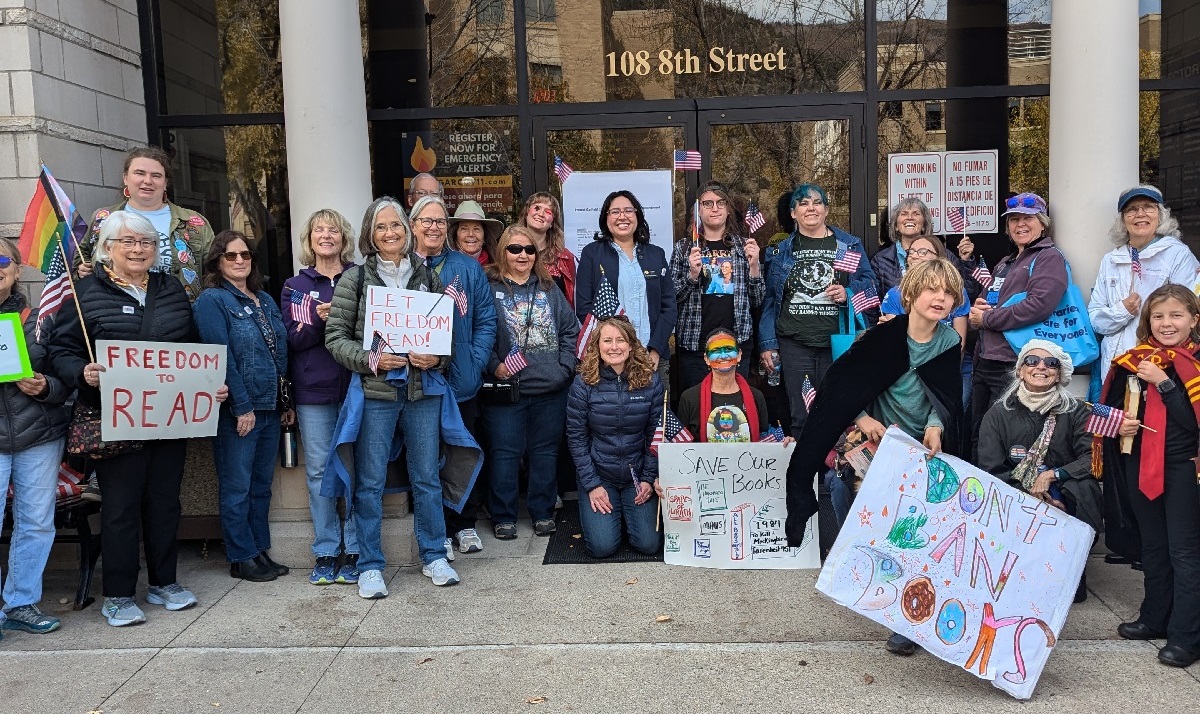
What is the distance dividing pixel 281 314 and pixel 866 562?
11.7 feet

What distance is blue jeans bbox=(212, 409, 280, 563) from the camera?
18.6 feet

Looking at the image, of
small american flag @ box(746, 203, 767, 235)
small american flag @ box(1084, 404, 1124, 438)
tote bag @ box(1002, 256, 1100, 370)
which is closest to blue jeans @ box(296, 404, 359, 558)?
small american flag @ box(746, 203, 767, 235)

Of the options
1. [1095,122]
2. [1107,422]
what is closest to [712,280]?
[1107,422]

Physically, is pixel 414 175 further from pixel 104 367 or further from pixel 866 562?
pixel 866 562

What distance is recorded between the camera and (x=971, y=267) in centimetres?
719

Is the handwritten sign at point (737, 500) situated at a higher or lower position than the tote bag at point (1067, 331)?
lower

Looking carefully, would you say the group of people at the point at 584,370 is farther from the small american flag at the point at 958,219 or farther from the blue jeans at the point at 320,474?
the small american flag at the point at 958,219

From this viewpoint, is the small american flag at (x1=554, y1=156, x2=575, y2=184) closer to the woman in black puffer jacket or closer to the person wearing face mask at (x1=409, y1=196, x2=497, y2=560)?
the person wearing face mask at (x1=409, y1=196, x2=497, y2=560)

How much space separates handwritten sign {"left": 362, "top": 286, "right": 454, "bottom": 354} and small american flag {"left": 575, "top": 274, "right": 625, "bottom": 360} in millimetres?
1173

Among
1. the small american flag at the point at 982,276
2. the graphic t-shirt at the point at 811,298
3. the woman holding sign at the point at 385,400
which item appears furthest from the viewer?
the small american flag at the point at 982,276

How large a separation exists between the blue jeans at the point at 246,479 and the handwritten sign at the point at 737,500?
90.1 inches

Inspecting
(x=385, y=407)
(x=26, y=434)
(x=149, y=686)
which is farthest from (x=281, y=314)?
(x=149, y=686)

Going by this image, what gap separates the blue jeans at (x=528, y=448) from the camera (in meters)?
6.44

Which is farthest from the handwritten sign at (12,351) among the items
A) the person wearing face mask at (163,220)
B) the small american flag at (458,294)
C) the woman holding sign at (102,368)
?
the small american flag at (458,294)
